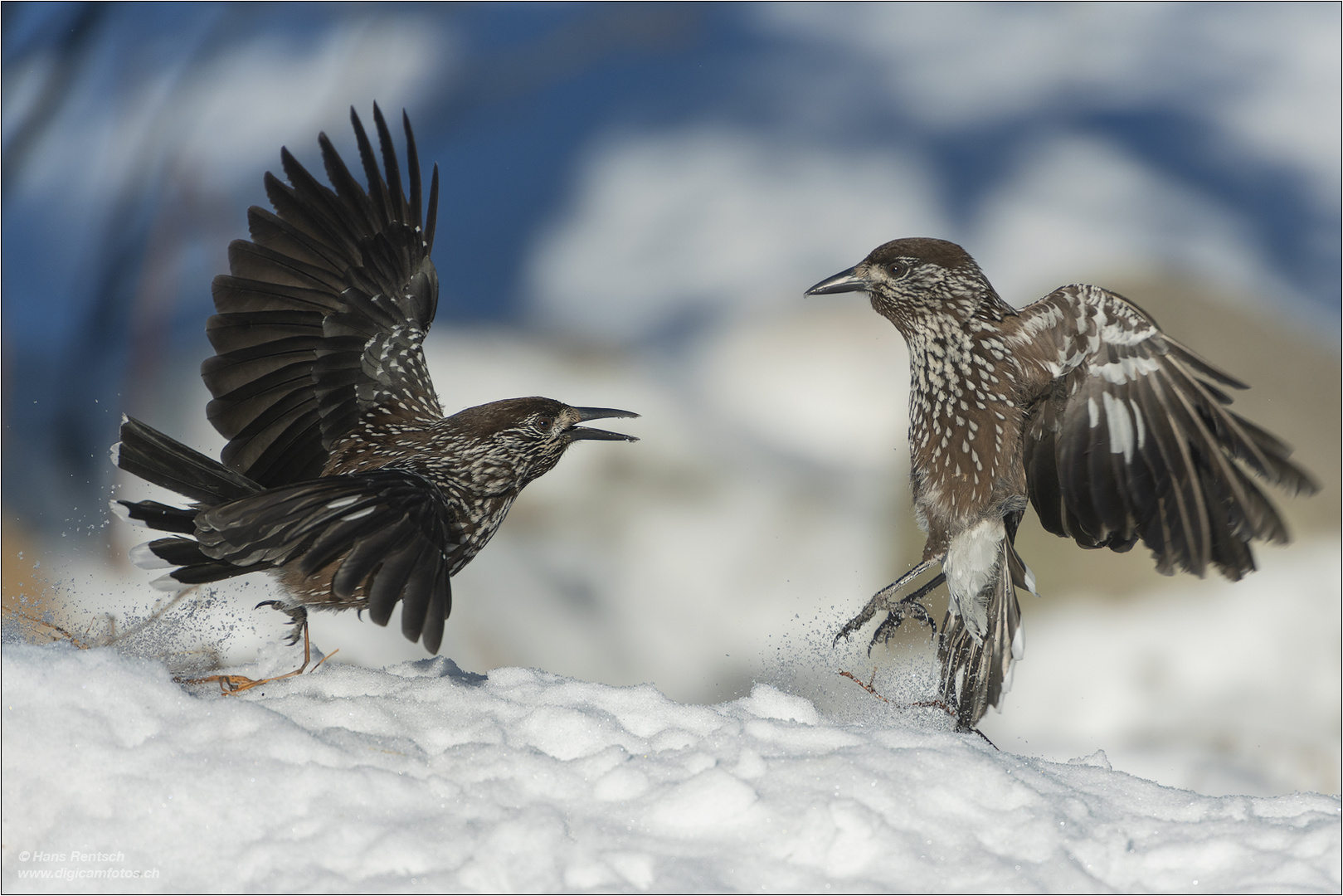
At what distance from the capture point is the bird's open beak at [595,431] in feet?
10.8

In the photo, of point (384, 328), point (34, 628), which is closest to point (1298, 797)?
point (384, 328)

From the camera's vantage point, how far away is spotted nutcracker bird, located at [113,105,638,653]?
258 centimetres

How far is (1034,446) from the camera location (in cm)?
307

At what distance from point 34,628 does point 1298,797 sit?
3.39 metres

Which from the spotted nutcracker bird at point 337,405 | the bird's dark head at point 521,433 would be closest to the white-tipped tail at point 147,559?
the spotted nutcracker bird at point 337,405

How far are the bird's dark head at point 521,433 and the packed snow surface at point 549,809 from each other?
1.03m

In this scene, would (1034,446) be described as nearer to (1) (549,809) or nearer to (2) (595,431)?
(2) (595,431)

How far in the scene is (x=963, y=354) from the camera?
3031mm

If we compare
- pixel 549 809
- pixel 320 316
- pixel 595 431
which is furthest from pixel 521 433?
pixel 549 809

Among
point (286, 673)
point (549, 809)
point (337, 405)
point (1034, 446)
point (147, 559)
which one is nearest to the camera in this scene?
point (549, 809)

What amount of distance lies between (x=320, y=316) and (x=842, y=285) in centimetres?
191

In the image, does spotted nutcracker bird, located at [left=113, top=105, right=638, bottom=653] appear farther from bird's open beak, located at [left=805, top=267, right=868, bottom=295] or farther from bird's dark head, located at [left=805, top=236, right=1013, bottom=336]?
bird's dark head, located at [left=805, top=236, right=1013, bottom=336]

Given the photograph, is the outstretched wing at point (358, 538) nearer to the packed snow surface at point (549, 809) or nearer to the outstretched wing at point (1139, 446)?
the packed snow surface at point (549, 809)

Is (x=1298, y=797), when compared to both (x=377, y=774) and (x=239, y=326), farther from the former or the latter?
(x=239, y=326)
